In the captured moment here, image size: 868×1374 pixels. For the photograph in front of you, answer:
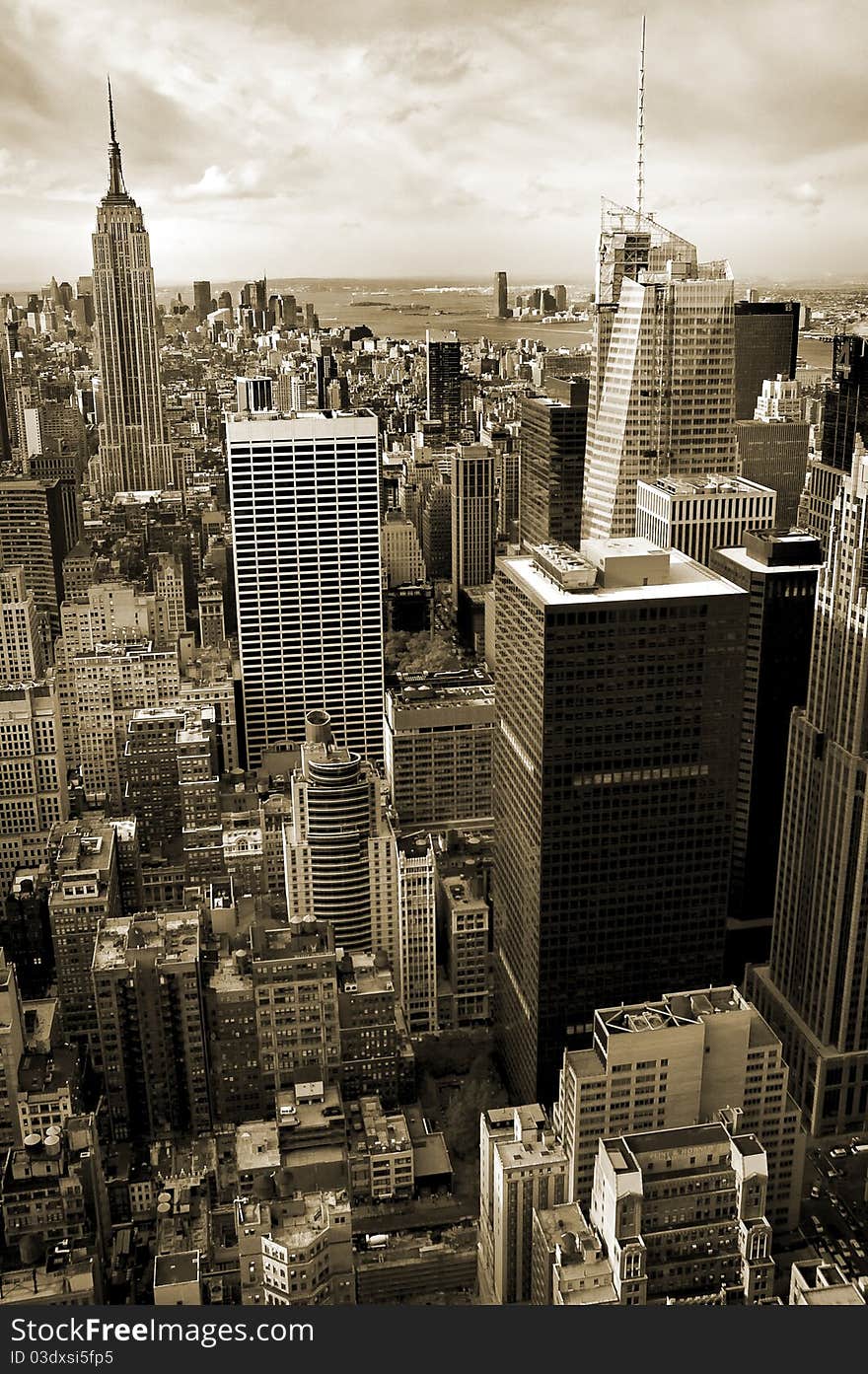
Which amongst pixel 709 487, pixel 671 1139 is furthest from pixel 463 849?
pixel 671 1139

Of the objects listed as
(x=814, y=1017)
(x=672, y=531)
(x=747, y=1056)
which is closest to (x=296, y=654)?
(x=672, y=531)

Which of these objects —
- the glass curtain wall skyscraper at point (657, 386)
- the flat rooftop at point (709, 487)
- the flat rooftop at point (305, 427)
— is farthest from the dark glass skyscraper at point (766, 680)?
the flat rooftop at point (305, 427)

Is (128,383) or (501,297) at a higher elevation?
(501,297)

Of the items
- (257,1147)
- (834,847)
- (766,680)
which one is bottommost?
(257,1147)

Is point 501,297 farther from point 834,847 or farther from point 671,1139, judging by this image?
point 671,1139

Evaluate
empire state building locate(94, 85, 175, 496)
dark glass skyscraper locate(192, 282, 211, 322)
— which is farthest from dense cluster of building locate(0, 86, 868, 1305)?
empire state building locate(94, 85, 175, 496)

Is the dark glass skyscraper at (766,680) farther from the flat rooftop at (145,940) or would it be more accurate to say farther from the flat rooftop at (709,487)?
the flat rooftop at (145,940)

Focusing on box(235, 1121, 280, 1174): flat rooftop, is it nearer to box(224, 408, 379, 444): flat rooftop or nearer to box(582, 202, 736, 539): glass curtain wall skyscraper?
box(582, 202, 736, 539): glass curtain wall skyscraper
